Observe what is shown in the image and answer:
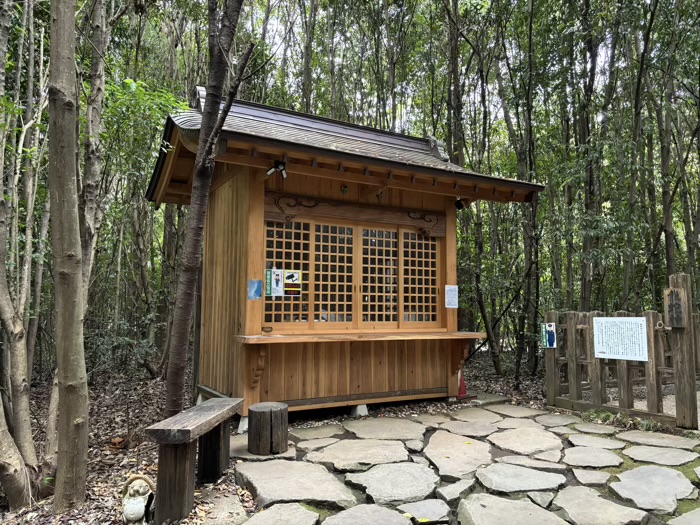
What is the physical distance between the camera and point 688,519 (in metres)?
2.63

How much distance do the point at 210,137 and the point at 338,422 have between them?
10.9 ft

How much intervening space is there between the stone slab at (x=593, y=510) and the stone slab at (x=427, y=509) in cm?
71

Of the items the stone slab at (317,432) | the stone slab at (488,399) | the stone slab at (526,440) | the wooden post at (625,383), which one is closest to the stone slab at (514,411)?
the stone slab at (488,399)

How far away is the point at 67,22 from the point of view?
2.83 metres

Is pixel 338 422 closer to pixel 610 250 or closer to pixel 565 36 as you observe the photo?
pixel 610 250

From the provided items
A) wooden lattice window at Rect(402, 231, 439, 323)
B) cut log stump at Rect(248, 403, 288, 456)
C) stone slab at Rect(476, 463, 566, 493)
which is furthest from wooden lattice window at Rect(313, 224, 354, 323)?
stone slab at Rect(476, 463, 566, 493)

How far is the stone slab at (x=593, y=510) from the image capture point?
260cm

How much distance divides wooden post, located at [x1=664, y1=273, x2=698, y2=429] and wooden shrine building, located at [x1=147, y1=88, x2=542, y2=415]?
6.29 ft

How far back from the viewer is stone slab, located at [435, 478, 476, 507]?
9.52ft

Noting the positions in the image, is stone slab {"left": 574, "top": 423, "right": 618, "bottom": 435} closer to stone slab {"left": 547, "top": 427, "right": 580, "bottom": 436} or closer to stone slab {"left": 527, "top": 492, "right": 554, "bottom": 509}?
stone slab {"left": 547, "top": 427, "right": 580, "bottom": 436}

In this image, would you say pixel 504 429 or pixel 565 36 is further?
pixel 565 36

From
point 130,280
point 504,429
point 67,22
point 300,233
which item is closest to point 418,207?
point 300,233

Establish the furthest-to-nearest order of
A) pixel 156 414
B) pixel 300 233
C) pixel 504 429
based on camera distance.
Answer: pixel 156 414
pixel 300 233
pixel 504 429

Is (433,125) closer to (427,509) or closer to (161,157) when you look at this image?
(161,157)
